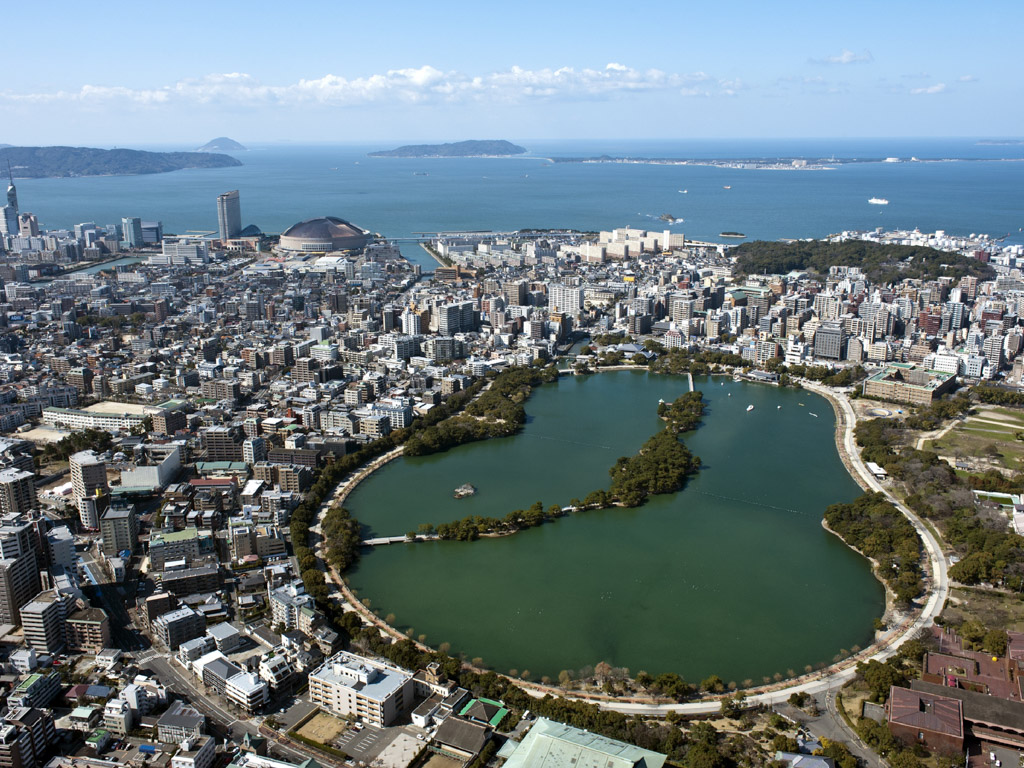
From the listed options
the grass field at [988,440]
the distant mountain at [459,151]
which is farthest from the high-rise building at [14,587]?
the distant mountain at [459,151]

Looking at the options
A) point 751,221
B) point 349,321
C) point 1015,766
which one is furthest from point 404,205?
point 1015,766

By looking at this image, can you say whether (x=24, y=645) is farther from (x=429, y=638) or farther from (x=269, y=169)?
(x=269, y=169)

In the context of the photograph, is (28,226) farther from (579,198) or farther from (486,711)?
(486,711)

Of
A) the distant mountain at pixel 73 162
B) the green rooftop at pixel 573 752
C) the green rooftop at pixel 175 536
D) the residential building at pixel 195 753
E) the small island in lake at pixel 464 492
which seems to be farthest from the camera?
the distant mountain at pixel 73 162

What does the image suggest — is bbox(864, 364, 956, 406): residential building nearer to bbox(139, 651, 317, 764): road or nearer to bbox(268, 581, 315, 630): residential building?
bbox(268, 581, 315, 630): residential building

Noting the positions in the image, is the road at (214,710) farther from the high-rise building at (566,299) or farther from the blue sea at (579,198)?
the blue sea at (579,198)

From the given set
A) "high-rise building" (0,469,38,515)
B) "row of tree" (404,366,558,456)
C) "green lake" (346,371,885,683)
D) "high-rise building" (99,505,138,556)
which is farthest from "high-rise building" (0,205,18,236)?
"high-rise building" (99,505,138,556)
